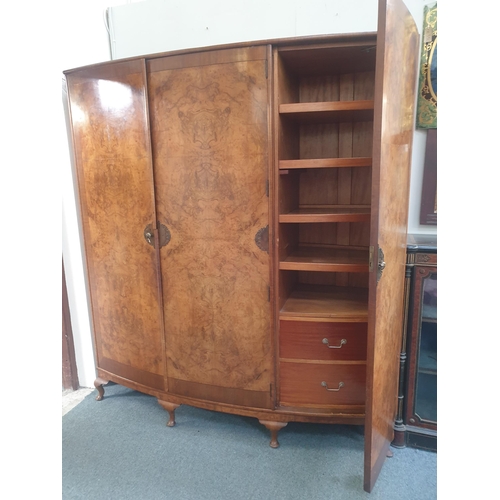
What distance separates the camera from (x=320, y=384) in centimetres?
163

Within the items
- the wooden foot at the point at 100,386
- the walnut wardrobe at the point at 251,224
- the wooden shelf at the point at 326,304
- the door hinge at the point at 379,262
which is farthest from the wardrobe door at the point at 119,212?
the door hinge at the point at 379,262

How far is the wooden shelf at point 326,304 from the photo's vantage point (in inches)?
62.2

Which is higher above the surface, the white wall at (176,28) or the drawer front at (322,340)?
the white wall at (176,28)

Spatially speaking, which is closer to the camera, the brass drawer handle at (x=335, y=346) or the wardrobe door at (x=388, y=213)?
the wardrobe door at (x=388, y=213)

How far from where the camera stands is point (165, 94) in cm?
155

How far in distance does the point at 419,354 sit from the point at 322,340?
45 centimetres

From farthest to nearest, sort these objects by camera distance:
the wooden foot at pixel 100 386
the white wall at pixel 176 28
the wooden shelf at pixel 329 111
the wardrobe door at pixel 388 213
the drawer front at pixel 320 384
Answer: the wooden foot at pixel 100 386, the white wall at pixel 176 28, the drawer front at pixel 320 384, the wooden shelf at pixel 329 111, the wardrobe door at pixel 388 213

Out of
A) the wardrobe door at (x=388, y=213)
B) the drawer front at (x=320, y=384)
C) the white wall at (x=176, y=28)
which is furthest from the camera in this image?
→ the white wall at (x=176, y=28)

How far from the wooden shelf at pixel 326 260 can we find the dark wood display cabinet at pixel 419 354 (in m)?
0.23

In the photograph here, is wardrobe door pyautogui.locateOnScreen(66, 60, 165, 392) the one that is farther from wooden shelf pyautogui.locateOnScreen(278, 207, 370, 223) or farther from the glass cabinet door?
the glass cabinet door

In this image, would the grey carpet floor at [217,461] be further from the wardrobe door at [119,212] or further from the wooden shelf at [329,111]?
the wooden shelf at [329,111]

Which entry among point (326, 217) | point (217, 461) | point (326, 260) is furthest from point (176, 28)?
point (217, 461)

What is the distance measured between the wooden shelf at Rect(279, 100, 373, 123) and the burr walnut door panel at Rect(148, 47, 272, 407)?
0.39 ft
